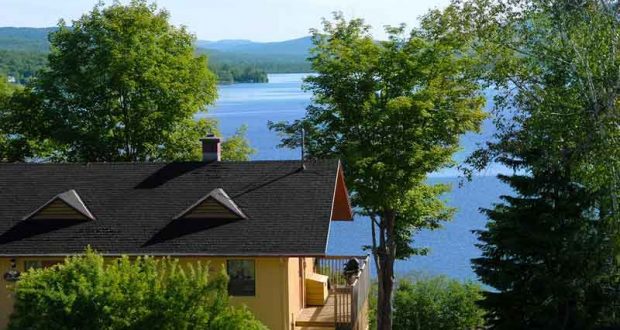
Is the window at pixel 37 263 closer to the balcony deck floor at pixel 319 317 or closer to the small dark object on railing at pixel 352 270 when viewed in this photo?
the balcony deck floor at pixel 319 317

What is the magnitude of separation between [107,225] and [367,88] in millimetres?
11940

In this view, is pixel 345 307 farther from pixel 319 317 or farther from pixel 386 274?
pixel 386 274

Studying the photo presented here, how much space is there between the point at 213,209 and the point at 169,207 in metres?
1.28

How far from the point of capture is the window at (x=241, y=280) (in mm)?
21219

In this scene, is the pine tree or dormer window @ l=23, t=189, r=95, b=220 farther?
dormer window @ l=23, t=189, r=95, b=220

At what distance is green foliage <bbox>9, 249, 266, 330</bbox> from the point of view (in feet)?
53.3

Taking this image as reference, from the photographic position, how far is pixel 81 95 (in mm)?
38000

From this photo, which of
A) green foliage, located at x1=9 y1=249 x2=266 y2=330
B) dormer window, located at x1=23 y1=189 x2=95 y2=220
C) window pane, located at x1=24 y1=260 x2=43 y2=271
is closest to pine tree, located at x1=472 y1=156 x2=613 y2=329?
green foliage, located at x1=9 y1=249 x2=266 y2=330

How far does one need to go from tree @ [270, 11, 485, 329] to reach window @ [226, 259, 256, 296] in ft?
30.3

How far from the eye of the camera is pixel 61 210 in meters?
23.0

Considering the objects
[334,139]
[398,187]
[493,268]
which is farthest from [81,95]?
[493,268]

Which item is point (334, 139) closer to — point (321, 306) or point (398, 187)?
point (398, 187)

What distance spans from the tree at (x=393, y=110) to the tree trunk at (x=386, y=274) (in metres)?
1.18

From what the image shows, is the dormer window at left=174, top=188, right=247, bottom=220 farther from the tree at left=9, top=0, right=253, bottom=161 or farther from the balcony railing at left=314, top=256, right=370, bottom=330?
the tree at left=9, top=0, right=253, bottom=161
